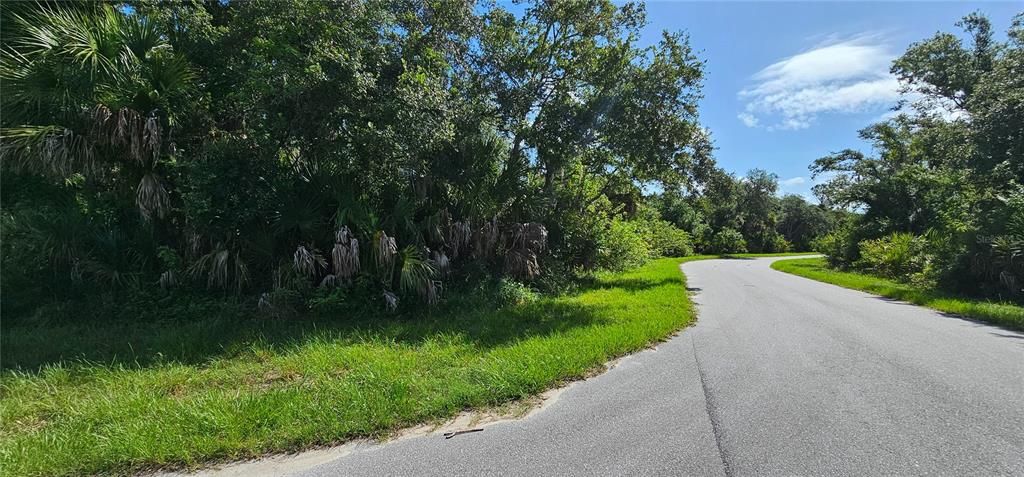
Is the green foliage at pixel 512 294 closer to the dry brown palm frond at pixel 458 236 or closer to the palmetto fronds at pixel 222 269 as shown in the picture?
the dry brown palm frond at pixel 458 236

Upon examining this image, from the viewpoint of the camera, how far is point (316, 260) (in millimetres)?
8266

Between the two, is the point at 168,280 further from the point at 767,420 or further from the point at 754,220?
the point at 754,220

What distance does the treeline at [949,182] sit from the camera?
12609mm

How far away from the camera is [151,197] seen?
789 centimetres

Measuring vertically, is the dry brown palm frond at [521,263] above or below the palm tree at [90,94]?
below

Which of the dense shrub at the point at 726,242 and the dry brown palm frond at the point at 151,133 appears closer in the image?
the dry brown palm frond at the point at 151,133

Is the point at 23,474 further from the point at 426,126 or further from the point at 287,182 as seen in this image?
the point at 426,126

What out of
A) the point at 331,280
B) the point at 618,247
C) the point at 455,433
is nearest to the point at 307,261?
the point at 331,280

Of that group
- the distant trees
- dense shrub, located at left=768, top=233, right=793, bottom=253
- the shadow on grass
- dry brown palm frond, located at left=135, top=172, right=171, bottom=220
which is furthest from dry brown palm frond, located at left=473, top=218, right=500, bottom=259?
dense shrub, located at left=768, top=233, right=793, bottom=253

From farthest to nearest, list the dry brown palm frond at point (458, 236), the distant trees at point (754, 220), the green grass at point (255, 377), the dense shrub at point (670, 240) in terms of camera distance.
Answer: the distant trees at point (754, 220) → the dense shrub at point (670, 240) → the dry brown palm frond at point (458, 236) → the green grass at point (255, 377)

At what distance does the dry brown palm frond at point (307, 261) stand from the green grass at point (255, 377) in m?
0.88

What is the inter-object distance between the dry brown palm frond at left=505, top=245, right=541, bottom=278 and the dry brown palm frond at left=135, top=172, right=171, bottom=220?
670 cm

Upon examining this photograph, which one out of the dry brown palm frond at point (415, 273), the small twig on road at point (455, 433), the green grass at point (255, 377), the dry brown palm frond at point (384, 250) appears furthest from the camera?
the dry brown palm frond at point (415, 273)

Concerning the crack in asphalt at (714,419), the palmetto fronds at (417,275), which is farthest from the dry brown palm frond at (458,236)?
the crack in asphalt at (714,419)
